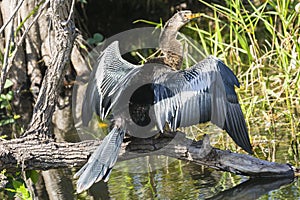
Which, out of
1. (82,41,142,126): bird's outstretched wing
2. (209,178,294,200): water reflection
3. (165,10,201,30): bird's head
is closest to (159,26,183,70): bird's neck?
(165,10,201,30): bird's head

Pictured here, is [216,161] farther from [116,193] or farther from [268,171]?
[116,193]

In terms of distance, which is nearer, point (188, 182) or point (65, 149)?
point (65, 149)

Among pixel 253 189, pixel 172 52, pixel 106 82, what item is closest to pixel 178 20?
pixel 172 52

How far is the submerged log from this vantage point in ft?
13.6

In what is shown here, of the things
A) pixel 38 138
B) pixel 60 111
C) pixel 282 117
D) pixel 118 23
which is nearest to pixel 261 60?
pixel 282 117

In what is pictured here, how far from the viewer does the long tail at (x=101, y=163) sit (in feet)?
13.0

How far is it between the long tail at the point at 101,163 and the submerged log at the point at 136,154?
13 centimetres

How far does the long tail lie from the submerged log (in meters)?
0.13

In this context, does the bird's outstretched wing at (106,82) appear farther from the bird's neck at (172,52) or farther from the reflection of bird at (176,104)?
the bird's neck at (172,52)

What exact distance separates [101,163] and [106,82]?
71 centimetres

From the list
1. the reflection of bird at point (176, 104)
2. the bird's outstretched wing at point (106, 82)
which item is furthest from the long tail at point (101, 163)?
the bird's outstretched wing at point (106, 82)

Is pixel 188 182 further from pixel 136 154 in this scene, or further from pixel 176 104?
pixel 176 104

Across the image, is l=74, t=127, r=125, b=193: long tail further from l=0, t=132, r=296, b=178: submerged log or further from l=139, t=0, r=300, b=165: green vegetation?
l=139, t=0, r=300, b=165: green vegetation

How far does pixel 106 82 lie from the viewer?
4.55m
